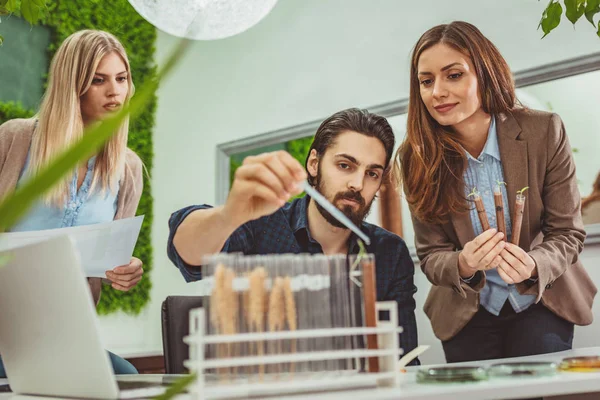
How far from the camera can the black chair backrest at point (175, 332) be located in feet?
5.24

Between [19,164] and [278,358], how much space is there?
4.48 feet

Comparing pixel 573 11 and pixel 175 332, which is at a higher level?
pixel 573 11

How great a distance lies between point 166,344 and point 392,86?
1.98 metres

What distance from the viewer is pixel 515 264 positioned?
1.51 m

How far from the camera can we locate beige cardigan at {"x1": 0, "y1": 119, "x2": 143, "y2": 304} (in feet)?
5.98

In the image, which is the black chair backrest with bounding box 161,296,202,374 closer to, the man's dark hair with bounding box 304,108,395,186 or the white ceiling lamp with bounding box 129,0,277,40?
the man's dark hair with bounding box 304,108,395,186

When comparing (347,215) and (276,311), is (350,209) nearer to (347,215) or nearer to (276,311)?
(347,215)

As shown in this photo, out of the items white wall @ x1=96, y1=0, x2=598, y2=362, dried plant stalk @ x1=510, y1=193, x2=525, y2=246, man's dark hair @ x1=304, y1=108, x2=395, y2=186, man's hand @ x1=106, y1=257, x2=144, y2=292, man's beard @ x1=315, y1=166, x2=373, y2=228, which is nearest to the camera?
dried plant stalk @ x1=510, y1=193, x2=525, y2=246

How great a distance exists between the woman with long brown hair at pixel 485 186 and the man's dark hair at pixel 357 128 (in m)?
0.07

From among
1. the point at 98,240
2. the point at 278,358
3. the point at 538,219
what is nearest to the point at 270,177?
the point at 278,358

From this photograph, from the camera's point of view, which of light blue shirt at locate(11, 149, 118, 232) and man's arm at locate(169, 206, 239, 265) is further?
light blue shirt at locate(11, 149, 118, 232)

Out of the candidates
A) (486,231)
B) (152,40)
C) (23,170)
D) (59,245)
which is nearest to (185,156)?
(152,40)

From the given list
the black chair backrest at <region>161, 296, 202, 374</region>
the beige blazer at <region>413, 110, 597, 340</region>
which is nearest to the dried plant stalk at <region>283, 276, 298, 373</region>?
the black chair backrest at <region>161, 296, 202, 374</region>

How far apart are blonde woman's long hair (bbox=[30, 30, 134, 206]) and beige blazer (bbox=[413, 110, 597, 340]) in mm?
944
